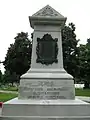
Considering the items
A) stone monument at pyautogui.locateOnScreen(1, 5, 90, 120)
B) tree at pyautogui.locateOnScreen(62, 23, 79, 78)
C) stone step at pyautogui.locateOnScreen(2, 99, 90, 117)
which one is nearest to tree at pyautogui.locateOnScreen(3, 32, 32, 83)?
tree at pyautogui.locateOnScreen(62, 23, 79, 78)

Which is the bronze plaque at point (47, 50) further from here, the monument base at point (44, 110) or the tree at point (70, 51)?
the tree at point (70, 51)

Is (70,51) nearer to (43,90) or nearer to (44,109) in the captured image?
(43,90)

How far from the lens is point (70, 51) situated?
153ft

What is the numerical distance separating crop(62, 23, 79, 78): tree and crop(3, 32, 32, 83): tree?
5891 mm

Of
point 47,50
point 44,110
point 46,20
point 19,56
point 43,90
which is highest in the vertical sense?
point 19,56

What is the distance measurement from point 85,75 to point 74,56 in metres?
8.98

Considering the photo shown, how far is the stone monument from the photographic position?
39.8ft

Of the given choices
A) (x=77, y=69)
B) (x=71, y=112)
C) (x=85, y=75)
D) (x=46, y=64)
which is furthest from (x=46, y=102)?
(x=85, y=75)

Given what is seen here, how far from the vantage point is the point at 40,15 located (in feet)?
47.9

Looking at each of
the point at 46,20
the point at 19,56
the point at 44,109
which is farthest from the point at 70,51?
the point at 44,109

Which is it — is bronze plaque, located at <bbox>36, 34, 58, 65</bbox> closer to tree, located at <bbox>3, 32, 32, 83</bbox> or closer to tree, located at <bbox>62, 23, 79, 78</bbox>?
tree, located at <bbox>62, 23, 79, 78</bbox>

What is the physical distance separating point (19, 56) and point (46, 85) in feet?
120

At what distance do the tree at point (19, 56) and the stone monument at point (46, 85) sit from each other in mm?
33127

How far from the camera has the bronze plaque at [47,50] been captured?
14.5 metres
